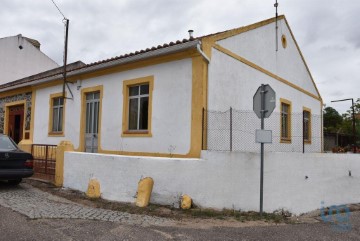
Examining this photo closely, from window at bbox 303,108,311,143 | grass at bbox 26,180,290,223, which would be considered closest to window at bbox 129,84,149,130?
grass at bbox 26,180,290,223

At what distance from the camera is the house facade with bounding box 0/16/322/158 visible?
8.30m

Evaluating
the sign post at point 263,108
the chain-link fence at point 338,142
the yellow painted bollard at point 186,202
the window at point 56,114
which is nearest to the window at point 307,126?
the chain-link fence at point 338,142

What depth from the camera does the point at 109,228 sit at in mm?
5480

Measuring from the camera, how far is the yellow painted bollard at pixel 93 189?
8156mm

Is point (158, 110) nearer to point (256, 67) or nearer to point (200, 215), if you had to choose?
point (200, 215)

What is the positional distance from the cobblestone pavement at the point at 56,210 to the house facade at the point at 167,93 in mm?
2376

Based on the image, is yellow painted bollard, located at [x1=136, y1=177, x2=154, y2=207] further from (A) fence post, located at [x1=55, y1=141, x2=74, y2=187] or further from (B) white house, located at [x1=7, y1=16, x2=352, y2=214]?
(A) fence post, located at [x1=55, y1=141, x2=74, y2=187]

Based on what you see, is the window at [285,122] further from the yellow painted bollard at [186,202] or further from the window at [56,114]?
the window at [56,114]

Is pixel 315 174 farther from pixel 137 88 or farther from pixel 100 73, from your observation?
pixel 100 73

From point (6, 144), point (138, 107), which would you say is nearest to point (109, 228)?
point (138, 107)

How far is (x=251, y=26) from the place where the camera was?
10.6 m

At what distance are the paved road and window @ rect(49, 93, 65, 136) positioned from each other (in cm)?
565

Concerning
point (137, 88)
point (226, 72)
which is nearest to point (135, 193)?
point (137, 88)

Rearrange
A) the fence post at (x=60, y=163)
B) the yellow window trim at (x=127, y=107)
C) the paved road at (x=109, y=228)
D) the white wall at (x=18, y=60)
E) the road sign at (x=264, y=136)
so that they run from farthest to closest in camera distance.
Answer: the white wall at (x=18, y=60) < the fence post at (x=60, y=163) < the yellow window trim at (x=127, y=107) < the road sign at (x=264, y=136) < the paved road at (x=109, y=228)
